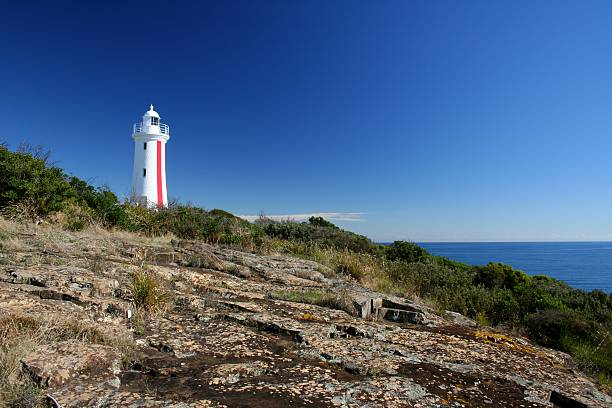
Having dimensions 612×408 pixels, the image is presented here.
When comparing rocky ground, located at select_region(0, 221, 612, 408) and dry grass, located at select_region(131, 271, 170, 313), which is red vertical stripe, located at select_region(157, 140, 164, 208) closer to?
rocky ground, located at select_region(0, 221, 612, 408)

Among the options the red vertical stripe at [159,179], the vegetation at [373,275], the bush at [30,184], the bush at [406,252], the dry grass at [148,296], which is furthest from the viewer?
the red vertical stripe at [159,179]

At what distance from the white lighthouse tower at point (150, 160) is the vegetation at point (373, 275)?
15.0m

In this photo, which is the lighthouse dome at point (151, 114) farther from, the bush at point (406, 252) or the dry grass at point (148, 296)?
the dry grass at point (148, 296)

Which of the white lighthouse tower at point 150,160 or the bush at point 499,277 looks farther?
the white lighthouse tower at point 150,160

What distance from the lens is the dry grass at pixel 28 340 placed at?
2.27 metres

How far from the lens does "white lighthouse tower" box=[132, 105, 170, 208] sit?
29.8 meters

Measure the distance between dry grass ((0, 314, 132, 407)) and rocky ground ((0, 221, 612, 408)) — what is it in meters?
0.05

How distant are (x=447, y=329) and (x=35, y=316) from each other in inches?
180

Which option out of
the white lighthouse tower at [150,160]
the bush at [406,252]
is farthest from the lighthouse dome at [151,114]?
the bush at [406,252]

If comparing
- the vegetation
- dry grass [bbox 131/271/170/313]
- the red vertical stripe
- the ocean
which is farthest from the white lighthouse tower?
the ocean

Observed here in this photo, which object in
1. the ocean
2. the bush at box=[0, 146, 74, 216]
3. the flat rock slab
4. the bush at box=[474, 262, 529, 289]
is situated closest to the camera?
the flat rock slab

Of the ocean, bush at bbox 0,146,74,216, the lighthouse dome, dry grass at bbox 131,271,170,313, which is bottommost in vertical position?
the ocean

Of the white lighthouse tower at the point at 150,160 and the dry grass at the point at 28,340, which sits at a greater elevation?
the white lighthouse tower at the point at 150,160

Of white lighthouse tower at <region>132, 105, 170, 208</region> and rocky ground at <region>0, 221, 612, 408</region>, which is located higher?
white lighthouse tower at <region>132, 105, 170, 208</region>
